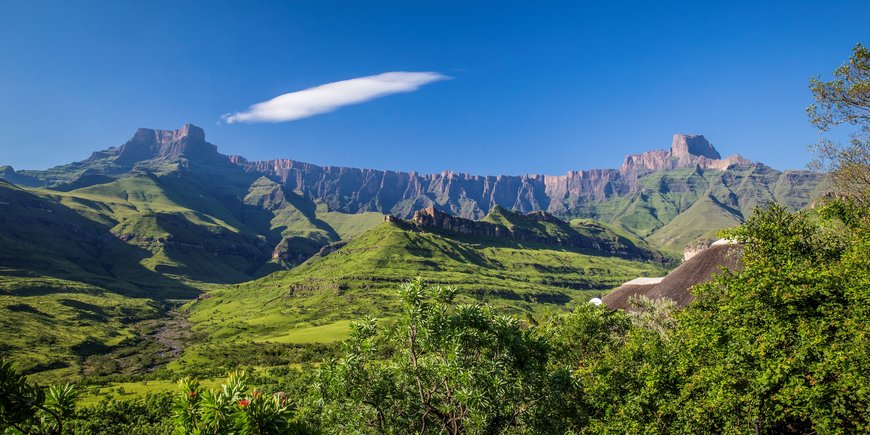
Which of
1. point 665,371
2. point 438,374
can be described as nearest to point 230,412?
point 438,374

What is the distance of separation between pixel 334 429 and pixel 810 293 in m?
26.9

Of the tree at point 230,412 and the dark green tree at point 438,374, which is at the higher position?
the tree at point 230,412

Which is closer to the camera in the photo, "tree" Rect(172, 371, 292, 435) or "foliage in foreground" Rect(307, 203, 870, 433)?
"tree" Rect(172, 371, 292, 435)

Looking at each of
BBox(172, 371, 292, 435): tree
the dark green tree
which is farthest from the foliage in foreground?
BBox(172, 371, 292, 435): tree

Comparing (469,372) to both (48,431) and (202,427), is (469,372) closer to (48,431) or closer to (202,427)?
(202,427)

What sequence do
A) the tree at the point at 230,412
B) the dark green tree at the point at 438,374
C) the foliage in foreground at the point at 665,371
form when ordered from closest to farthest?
the tree at the point at 230,412 < the foliage in foreground at the point at 665,371 < the dark green tree at the point at 438,374

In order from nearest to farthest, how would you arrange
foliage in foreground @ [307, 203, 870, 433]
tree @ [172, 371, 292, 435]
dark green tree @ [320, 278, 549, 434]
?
tree @ [172, 371, 292, 435] < foliage in foreground @ [307, 203, 870, 433] < dark green tree @ [320, 278, 549, 434]

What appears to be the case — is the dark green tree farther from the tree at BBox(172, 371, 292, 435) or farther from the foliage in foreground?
the tree at BBox(172, 371, 292, 435)

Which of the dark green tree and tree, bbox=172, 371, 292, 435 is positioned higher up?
tree, bbox=172, 371, 292, 435

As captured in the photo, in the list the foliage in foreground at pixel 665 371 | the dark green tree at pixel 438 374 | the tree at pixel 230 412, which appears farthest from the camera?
the dark green tree at pixel 438 374

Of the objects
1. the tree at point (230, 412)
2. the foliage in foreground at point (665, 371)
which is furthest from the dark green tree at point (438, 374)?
the tree at point (230, 412)

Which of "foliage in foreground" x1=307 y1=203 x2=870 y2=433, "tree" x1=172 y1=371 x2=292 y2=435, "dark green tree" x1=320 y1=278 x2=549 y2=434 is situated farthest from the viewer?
"dark green tree" x1=320 y1=278 x2=549 y2=434

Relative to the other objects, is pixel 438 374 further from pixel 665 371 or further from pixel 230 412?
pixel 665 371

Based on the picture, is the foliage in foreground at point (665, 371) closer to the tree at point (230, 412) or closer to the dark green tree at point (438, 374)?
the dark green tree at point (438, 374)
